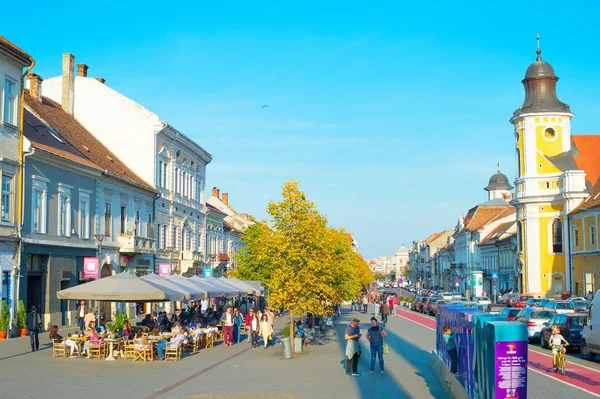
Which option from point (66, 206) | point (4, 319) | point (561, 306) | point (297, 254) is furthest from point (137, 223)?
point (561, 306)

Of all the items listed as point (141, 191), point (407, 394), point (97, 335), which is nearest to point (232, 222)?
point (141, 191)

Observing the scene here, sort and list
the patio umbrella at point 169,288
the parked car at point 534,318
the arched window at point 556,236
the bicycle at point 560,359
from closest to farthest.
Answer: the bicycle at point 560,359
the patio umbrella at point 169,288
the parked car at point 534,318
the arched window at point 556,236

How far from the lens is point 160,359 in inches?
901

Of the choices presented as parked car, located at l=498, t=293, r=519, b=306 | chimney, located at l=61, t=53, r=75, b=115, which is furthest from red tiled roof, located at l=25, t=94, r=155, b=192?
parked car, located at l=498, t=293, r=519, b=306

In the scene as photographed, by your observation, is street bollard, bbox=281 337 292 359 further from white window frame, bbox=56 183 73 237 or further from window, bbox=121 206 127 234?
window, bbox=121 206 127 234

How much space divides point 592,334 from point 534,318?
797 centimetres

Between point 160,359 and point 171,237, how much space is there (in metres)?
27.4

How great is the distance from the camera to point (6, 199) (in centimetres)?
2858

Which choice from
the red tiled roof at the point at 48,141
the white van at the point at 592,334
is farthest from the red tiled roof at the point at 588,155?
the white van at the point at 592,334

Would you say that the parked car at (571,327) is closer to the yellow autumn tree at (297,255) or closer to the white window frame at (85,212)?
the yellow autumn tree at (297,255)

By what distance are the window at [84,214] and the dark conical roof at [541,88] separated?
48.3 m

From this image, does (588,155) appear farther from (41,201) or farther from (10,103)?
(10,103)

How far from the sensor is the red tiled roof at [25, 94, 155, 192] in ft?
125

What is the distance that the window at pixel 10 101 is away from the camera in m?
28.8
